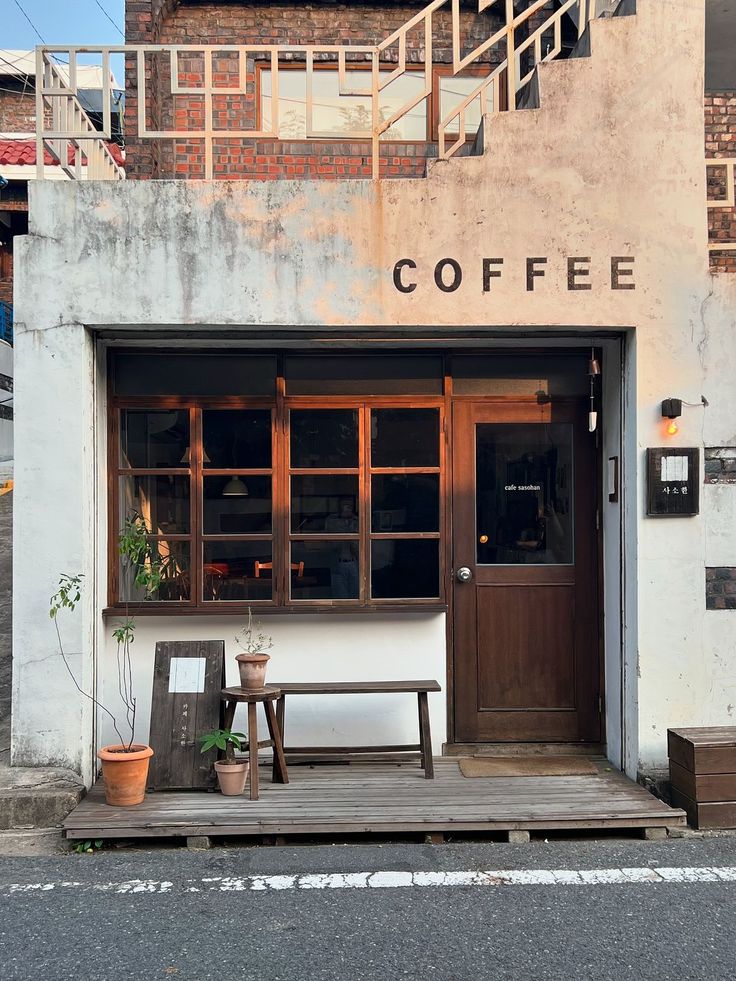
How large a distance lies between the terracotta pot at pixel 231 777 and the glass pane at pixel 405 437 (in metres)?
2.39

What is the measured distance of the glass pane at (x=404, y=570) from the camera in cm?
695

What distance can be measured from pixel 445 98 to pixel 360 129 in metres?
0.84

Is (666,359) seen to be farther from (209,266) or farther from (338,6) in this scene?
(338,6)

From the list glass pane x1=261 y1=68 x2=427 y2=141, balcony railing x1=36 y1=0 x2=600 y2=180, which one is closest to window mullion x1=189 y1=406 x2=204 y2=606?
balcony railing x1=36 y1=0 x2=600 y2=180

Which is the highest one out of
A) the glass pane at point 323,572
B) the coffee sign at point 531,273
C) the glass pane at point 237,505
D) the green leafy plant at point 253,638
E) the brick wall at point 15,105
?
the brick wall at point 15,105

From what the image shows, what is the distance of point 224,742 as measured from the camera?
5.99m

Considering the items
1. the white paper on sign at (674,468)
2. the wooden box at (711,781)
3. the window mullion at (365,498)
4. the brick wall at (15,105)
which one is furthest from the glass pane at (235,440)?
the brick wall at (15,105)

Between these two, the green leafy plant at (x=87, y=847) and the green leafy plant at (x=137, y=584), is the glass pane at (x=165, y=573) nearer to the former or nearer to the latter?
the green leafy plant at (x=137, y=584)

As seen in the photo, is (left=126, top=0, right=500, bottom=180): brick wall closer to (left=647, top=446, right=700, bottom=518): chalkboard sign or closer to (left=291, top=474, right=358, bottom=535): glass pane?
(left=291, top=474, right=358, bottom=535): glass pane

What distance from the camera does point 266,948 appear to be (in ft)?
13.6

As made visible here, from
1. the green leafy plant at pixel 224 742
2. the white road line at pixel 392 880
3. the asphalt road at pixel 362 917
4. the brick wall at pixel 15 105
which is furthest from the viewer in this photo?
the brick wall at pixel 15 105

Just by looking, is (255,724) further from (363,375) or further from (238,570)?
(363,375)

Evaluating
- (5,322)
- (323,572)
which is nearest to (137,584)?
(323,572)

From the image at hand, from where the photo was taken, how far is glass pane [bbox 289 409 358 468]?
6.95 meters
